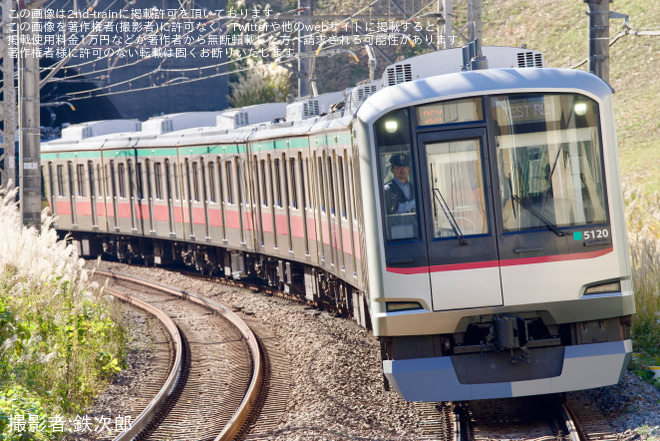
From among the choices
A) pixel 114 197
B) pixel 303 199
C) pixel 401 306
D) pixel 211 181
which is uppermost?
pixel 114 197

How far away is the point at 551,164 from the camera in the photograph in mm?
7434

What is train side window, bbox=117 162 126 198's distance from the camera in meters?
22.3

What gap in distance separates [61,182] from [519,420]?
19.9 m

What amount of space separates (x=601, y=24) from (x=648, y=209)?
14.5 feet

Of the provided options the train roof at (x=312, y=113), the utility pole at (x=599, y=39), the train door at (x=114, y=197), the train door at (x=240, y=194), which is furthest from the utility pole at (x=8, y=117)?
the utility pole at (x=599, y=39)

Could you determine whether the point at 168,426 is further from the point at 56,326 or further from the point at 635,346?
the point at 635,346

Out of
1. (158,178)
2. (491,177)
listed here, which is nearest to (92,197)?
(158,178)

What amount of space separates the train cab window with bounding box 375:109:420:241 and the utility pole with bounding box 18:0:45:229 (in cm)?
710

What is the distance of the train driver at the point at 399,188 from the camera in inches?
298

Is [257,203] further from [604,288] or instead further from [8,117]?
[604,288]

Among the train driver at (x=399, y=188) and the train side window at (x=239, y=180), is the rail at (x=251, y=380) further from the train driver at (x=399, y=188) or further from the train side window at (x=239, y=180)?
the train driver at (x=399, y=188)

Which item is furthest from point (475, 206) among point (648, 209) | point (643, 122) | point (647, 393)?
point (643, 122)

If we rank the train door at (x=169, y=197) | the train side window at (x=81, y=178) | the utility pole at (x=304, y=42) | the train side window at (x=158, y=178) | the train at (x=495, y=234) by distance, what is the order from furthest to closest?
the train side window at (x=81, y=178)
the utility pole at (x=304, y=42)
the train side window at (x=158, y=178)
the train door at (x=169, y=197)
the train at (x=495, y=234)

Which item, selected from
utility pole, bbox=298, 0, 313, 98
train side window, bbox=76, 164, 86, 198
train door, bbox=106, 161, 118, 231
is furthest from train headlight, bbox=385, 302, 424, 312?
train side window, bbox=76, 164, 86, 198
